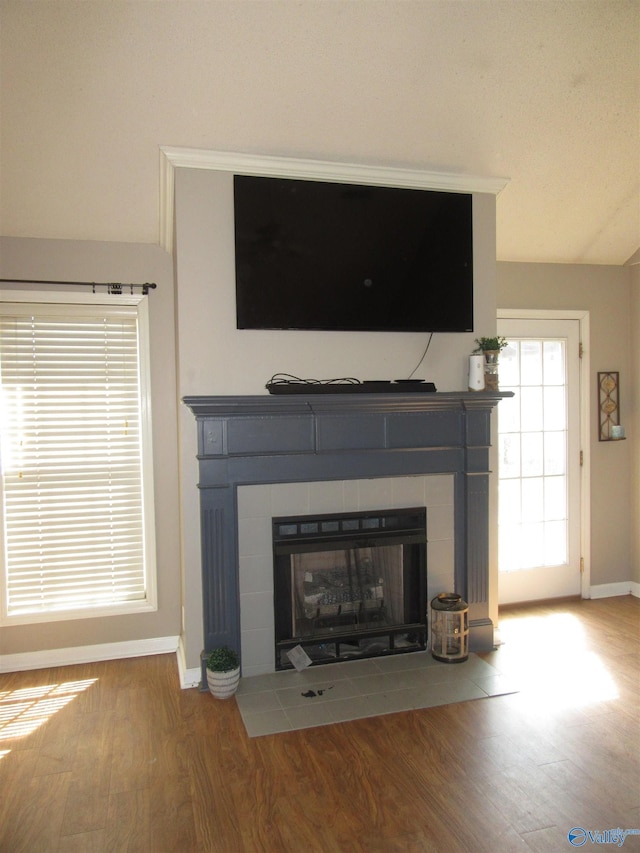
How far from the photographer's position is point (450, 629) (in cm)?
320

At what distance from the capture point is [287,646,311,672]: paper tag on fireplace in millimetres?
3133

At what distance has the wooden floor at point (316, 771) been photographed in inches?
78.7

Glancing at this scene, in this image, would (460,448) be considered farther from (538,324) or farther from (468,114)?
Result: (468,114)

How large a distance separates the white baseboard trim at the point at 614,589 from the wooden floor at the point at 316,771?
1.18m

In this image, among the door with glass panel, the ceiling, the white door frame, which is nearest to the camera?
the ceiling

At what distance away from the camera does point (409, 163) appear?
3139mm

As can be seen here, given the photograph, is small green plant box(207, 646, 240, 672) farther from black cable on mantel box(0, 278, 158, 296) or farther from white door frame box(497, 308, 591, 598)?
white door frame box(497, 308, 591, 598)

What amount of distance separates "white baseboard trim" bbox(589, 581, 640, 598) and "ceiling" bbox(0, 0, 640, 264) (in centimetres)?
279

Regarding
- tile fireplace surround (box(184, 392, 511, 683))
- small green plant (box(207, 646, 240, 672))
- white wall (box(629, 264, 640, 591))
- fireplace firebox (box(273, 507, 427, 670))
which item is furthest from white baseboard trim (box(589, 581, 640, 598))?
small green plant (box(207, 646, 240, 672))

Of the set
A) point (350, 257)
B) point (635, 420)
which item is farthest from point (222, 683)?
point (635, 420)

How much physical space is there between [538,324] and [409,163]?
1.65 meters

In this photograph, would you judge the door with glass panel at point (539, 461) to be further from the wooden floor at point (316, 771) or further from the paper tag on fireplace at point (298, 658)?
the paper tag on fireplace at point (298, 658)

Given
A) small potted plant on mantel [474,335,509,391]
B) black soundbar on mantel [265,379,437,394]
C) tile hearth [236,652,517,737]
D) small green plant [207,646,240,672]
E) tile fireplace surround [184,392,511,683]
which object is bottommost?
tile hearth [236,652,517,737]

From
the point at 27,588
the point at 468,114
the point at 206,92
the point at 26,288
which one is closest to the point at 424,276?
the point at 468,114
